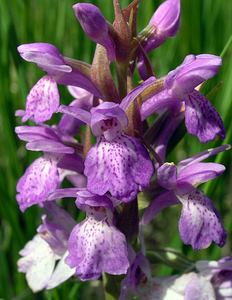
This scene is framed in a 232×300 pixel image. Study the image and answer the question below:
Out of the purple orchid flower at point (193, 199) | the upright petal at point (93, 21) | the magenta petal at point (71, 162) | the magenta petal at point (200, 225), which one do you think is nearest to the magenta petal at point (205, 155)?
the purple orchid flower at point (193, 199)

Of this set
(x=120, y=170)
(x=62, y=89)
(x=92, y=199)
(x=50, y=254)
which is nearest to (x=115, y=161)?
(x=120, y=170)

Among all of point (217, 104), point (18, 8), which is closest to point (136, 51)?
point (217, 104)

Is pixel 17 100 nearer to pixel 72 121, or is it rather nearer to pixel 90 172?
pixel 72 121

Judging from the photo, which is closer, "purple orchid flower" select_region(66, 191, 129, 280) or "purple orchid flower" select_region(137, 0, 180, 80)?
"purple orchid flower" select_region(66, 191, 129, 280)

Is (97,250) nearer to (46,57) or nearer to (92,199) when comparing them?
(92,199)

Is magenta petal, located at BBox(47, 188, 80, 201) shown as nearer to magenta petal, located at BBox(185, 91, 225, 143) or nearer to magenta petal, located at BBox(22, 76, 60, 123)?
magenta petal, located at BBox(22, 76, 60, 123)

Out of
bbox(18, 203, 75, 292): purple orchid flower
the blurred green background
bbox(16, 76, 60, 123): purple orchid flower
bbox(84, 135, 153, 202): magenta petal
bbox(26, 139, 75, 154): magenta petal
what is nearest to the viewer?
bbox(84, 135, 153, 202): magenta petal

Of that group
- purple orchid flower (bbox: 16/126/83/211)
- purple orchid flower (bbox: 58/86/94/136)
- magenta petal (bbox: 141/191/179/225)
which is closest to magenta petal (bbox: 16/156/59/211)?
purple orchid flower (bbox: 16/126/83/211)
